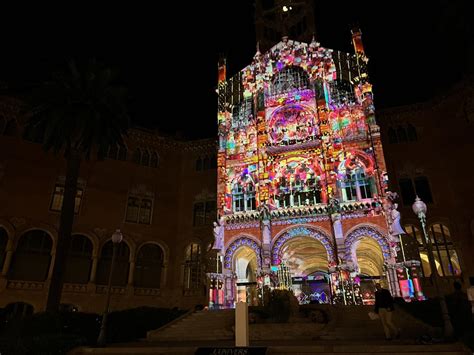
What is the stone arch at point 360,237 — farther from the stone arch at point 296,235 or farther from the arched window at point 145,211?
the arched window at point 145,211

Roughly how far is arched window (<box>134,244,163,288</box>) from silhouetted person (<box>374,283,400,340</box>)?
→ 2263 cm

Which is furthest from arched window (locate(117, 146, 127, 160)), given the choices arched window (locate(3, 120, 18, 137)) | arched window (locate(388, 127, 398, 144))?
arched window (locate(388, 127, 398, 144))

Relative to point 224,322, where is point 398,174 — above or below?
above

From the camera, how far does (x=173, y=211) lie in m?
34.3

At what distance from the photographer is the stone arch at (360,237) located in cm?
2464

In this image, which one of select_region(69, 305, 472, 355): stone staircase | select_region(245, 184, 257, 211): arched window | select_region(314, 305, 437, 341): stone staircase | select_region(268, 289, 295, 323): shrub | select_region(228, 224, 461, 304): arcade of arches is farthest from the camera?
select_region(245, 184, 257, 211): arched window

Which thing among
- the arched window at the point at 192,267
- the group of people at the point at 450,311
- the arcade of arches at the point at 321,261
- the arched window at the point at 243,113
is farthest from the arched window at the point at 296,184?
the group of people at the point at 450,311

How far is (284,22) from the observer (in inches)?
1490

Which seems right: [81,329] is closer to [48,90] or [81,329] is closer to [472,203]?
[48,90]

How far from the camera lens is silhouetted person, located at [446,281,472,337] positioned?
13961mm

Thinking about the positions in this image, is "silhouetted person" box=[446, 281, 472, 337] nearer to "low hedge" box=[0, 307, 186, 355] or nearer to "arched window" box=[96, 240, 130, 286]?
"low hedge" box=[0, 307, 186, 355]

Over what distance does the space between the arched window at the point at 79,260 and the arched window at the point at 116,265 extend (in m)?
0.95

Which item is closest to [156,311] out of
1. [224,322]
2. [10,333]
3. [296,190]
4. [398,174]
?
[224,322]

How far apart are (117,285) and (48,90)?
16.6 metres
